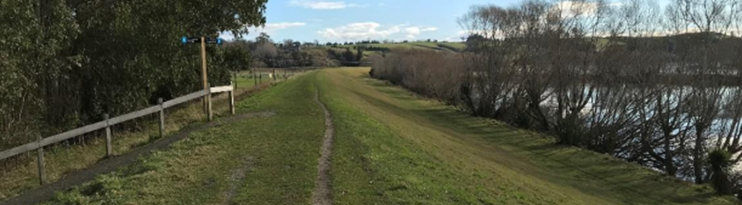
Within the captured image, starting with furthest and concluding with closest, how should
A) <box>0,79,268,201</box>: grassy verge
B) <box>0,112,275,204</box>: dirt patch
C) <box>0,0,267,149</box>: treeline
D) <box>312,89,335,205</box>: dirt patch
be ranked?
1. <box>0,0,267,149</box>: treeline
2. <box>0,79,268,201</box>: grassy verge
3. <box>0,112,275,204</box>: dirt patch
4. <box>312,89,335,205</box>: dirt patch

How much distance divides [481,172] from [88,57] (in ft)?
43.0

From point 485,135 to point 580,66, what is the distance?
805 centimetres

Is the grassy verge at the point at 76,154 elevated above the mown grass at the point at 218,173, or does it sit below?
below

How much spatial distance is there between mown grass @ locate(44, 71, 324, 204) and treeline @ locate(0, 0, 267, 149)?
4.01 m

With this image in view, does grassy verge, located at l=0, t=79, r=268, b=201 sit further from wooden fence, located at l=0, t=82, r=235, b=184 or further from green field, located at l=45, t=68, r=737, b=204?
green field, located at l=45, t=68, r=737, b=204

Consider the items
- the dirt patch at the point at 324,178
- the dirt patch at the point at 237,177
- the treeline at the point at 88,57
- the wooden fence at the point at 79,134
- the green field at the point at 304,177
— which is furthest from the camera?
the treeline at the point at 88,57

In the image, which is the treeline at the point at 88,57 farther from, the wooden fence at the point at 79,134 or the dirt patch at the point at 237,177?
the dirt patch at the point at 237,177

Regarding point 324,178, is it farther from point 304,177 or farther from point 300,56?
point 300,56

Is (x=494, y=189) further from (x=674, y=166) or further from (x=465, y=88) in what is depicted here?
(x=465, y=88)

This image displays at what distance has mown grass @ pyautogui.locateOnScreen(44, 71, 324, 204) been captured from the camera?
27.0ft

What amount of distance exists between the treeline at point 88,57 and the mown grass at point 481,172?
6.94 meters

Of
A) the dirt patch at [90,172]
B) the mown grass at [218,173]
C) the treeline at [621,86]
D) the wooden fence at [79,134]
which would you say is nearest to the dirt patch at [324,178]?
the mown grass at [218,173]

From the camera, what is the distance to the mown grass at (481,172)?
9672 mm

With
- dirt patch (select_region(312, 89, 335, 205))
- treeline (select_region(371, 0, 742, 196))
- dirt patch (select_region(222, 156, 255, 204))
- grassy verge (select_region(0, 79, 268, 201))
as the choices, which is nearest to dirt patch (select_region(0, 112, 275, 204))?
grassy verge (select_region(0, 79, 268, 201))
